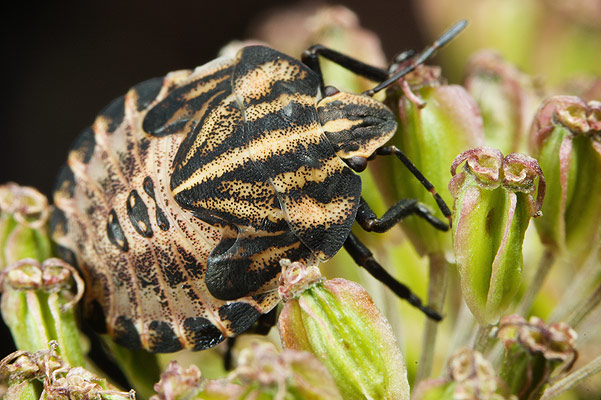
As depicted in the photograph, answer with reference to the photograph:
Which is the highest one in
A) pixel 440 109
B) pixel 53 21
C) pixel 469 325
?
pixel 53 21

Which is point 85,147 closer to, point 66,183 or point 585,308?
point 66,183

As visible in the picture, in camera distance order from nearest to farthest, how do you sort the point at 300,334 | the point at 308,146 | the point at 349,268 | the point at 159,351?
1. the point at 300,334
2. the point at 308,146
3. the point at 159,351
4. the point at 349,268

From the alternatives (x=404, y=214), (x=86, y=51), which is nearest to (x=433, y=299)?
(x=404, y=214)

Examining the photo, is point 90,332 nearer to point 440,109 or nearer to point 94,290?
point 94,290

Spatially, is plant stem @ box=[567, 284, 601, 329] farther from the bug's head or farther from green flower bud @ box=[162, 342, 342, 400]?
green flower bud @ box=[162, 342, 342, 400]

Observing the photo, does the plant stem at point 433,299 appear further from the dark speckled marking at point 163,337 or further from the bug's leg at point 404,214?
the dark speckled marking at point 163,337

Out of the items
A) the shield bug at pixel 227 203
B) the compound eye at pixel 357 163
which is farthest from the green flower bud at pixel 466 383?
the compound eye at pixel 357 163

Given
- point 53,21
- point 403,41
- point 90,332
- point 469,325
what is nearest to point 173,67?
point 53,21
